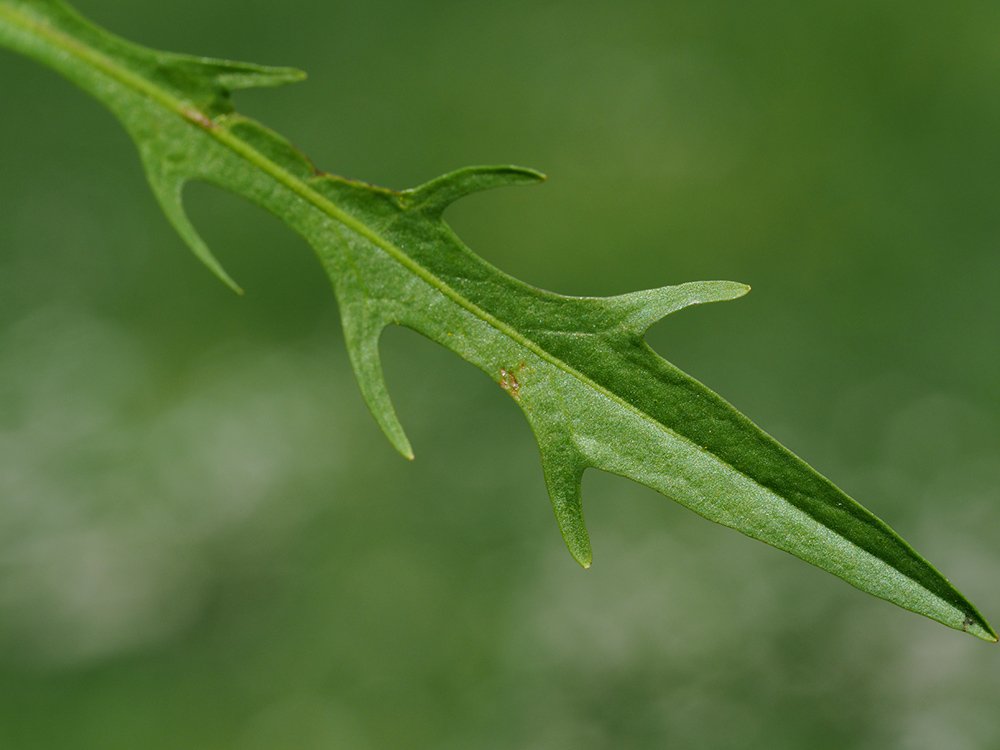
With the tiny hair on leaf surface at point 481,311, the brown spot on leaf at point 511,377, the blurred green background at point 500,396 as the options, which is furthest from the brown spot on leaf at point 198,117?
the blurred green background at point 500,396

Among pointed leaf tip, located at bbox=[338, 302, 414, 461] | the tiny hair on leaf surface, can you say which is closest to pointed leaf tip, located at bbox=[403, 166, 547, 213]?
the tiny hair on leaf surface

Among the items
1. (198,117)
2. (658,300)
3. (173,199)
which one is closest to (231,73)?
(198,117)

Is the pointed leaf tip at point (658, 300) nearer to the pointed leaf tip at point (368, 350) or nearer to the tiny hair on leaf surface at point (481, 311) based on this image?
the tiny hair on leaf surface at point (481, 311)

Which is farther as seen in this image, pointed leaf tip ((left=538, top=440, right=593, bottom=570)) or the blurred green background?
the blurred green background

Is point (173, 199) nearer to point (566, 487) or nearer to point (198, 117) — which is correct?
point (198, 117)

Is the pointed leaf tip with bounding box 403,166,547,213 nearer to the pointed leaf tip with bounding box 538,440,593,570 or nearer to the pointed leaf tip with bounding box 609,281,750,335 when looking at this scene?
the pointed leaf tip with bounding box 609,281,750,335

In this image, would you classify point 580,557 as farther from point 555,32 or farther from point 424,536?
point 555,32
